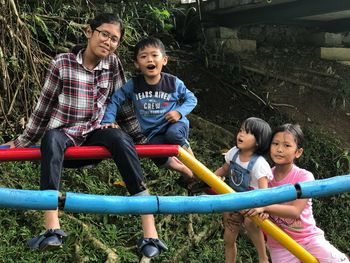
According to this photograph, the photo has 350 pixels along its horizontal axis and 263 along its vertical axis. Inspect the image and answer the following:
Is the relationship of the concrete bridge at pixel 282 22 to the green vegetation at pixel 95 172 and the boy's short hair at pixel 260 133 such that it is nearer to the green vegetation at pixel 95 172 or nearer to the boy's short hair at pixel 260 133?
the green vegetation at pixel 95 172

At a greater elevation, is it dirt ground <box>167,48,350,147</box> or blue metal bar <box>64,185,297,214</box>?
blue metal bar <box>64,185,297,214</box>

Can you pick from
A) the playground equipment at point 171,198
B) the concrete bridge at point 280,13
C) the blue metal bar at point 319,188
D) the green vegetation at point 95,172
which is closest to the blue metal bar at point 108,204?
the playground equipment at point 171,198

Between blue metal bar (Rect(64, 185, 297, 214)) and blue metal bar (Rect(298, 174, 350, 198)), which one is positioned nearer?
blue metal bar (Rect(64, 185, 297, 214))

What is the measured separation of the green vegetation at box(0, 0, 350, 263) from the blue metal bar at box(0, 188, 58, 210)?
235 cm

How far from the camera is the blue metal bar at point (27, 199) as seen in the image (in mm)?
2020

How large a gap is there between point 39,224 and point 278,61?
410 centimetres

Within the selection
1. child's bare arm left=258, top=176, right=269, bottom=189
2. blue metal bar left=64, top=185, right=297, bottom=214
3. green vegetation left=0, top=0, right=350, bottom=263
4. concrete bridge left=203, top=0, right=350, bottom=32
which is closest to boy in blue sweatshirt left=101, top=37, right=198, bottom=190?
child's bare arm left=258, top=176, right=269, bottom=189

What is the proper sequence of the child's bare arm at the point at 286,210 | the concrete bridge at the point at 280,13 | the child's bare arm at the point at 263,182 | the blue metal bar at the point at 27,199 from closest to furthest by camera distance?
1. the blue metal bar at the point at 27,199
2. the child's bare arm at the point at 286,210
3. the child's bare arm at the point at 263,182
4. the concrete bridge at the point at 280,13

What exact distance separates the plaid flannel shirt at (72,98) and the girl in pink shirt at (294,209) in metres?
0.96

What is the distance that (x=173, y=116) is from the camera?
9.85 feet

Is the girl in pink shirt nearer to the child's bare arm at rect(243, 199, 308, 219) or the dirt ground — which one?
the child's bare arm at rect(243, 199, 308, 219)

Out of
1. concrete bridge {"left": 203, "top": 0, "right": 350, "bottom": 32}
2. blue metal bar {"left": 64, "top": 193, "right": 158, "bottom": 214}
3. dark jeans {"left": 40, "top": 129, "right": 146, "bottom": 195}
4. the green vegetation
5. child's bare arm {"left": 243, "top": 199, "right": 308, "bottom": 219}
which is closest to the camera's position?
blue metal bar {"left": 64, "top": 193, "right": 158, "bottom": 214}

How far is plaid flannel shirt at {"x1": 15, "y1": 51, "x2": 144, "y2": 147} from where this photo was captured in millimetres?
2936

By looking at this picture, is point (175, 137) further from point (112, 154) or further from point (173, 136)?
point (112, 154)
